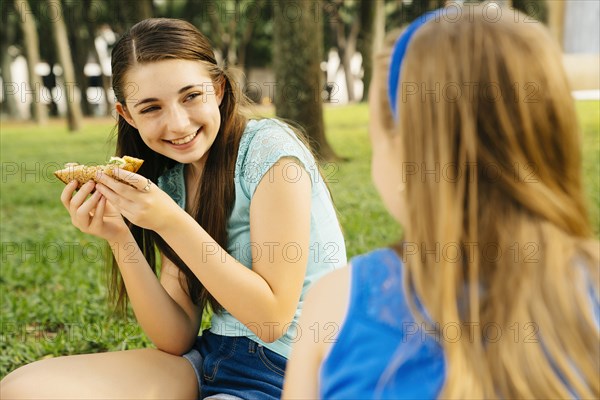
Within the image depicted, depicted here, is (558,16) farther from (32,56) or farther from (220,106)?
(32,56)

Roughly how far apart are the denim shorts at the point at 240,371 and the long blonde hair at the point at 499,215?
103 centimetres

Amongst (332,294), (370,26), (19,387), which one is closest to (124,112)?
(19,387)

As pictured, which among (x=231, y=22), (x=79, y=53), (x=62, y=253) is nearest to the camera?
(x=62, y=253)

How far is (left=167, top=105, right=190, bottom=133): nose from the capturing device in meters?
2.20

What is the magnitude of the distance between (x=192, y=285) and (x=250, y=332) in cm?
32

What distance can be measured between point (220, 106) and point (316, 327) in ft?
4.21

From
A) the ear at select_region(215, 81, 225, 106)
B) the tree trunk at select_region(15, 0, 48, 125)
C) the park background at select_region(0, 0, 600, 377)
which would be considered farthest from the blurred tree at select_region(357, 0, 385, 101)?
the ear at select_region(215, 81, 225, 106)

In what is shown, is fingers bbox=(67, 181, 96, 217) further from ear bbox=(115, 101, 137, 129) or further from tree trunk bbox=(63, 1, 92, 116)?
tree trunk bbox=(63, 1, 92, 116)

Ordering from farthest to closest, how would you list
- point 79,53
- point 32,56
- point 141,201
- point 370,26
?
1. point 79,53
2. point 370,26
3. point 32,56
4. point 141,201

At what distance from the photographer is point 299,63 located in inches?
343

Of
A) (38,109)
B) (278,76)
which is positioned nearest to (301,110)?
(278,76)

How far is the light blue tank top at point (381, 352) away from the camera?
1168 mm

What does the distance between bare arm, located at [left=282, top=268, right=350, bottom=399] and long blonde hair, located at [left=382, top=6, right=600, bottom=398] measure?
0.15 m

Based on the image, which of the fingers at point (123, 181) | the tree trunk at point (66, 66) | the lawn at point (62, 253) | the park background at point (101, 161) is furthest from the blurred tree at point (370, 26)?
the fingers at point (123, 181)
